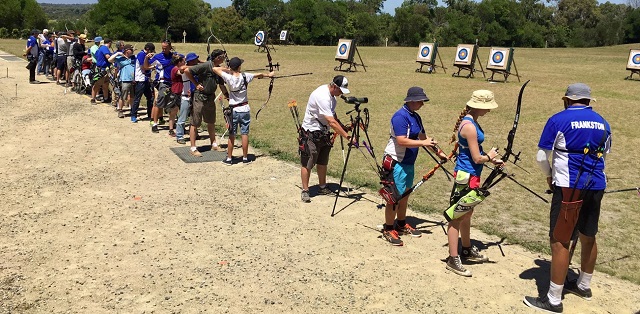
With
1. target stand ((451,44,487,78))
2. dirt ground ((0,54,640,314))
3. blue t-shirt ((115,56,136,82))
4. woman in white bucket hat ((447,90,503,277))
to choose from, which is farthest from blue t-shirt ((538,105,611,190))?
target stand ((451,44,487,78))

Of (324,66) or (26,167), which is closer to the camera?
(26,167)

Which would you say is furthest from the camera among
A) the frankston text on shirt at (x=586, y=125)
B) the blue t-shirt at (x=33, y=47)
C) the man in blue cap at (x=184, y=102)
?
the blue t-shirt at (x=33, y=47)

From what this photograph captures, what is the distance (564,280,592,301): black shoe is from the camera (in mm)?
4691

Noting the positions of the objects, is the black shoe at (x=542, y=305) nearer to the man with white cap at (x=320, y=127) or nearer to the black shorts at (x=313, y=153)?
the man with white cap at (x=320, y=127)

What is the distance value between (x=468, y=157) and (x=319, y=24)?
5947cm

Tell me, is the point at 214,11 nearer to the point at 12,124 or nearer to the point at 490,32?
the point at 490,32

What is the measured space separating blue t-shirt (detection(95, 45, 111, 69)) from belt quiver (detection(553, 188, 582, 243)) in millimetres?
11087

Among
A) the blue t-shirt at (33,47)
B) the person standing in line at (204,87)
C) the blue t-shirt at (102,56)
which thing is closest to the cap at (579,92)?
the person standing in line at (204,87)

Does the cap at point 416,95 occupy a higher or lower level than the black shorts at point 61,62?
higher

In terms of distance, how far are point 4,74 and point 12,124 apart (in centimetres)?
966

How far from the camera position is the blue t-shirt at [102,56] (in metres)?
12.6

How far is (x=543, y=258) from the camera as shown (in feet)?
18.1

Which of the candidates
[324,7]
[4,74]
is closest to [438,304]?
[4,74]

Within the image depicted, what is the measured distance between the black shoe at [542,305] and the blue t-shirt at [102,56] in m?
11.0
